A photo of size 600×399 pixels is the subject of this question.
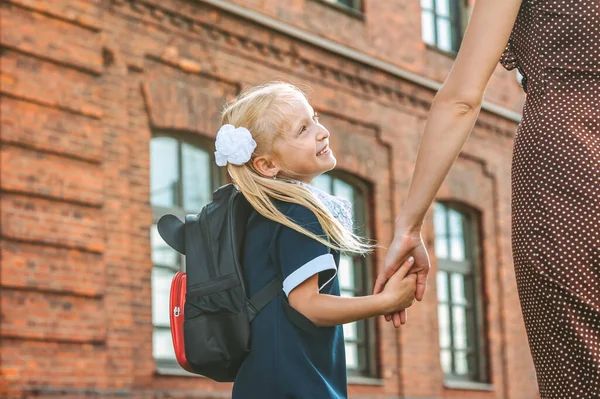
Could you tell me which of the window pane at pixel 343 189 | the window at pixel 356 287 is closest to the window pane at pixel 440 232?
the window at pixel 356 287

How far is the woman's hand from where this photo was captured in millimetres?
2967

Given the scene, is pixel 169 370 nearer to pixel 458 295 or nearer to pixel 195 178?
pixel 195 178

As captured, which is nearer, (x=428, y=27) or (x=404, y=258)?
(x=404, y=258)

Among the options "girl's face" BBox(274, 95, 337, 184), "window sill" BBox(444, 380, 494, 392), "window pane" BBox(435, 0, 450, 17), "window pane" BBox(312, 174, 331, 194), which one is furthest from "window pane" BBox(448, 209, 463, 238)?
"girl's face" BBox(274, 95, 337, 184)

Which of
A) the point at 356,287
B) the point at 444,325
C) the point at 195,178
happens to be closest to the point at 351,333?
the point at 356,287

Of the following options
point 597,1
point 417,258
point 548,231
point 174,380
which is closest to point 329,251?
point 417,258

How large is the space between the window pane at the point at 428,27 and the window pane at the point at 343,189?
2.67m

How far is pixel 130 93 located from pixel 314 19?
3196 millimetres

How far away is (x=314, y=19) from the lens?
12.6 meters

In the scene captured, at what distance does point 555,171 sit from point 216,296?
3.46 feet

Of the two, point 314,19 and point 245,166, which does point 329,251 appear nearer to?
point 245,166

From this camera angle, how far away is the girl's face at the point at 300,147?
3383 mm

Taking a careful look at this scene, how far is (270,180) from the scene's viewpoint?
328 centimetres

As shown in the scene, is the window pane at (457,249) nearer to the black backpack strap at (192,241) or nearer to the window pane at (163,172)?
the window pane at (163,172)
